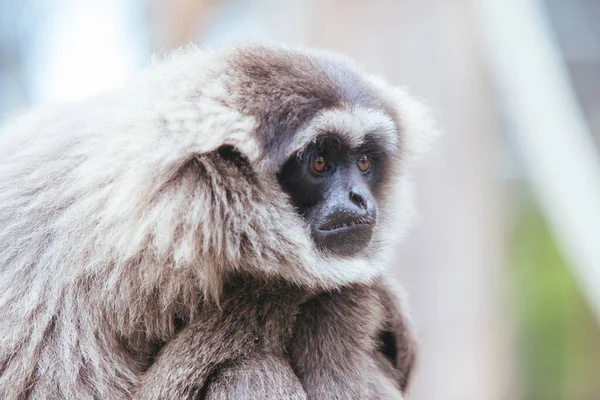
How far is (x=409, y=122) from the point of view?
317cm

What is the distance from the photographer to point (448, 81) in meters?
4.23

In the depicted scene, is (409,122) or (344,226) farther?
(409,122)

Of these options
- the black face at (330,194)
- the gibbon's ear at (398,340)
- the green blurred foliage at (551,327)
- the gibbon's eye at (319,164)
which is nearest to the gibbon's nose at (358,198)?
the black face at (330,194)

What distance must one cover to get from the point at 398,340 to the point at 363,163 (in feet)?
2.84

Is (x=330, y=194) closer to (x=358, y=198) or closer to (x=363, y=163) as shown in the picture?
(x=358, y=198)

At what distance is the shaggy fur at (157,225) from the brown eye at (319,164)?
14 centimetres

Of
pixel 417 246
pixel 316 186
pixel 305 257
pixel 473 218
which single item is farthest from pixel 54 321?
pixel 473 218

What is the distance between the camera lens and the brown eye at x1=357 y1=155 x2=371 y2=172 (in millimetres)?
2785

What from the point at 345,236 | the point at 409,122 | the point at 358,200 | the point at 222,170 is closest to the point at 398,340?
the point at 345,236

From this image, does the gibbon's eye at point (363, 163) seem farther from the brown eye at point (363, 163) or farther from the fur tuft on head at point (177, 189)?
the fur tuft on head at point (177, 189)

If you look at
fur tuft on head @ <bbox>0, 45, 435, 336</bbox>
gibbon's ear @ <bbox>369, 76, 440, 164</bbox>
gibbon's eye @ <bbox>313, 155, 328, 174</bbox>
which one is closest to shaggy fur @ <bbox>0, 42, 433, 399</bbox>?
fur tuft on head @ <bbox>0, 45, 435, 336</bbox>

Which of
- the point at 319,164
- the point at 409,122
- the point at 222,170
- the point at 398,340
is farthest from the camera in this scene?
the point at 409,122

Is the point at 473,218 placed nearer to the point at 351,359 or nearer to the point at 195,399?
the point at 351,359

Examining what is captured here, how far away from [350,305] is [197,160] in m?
0.91
